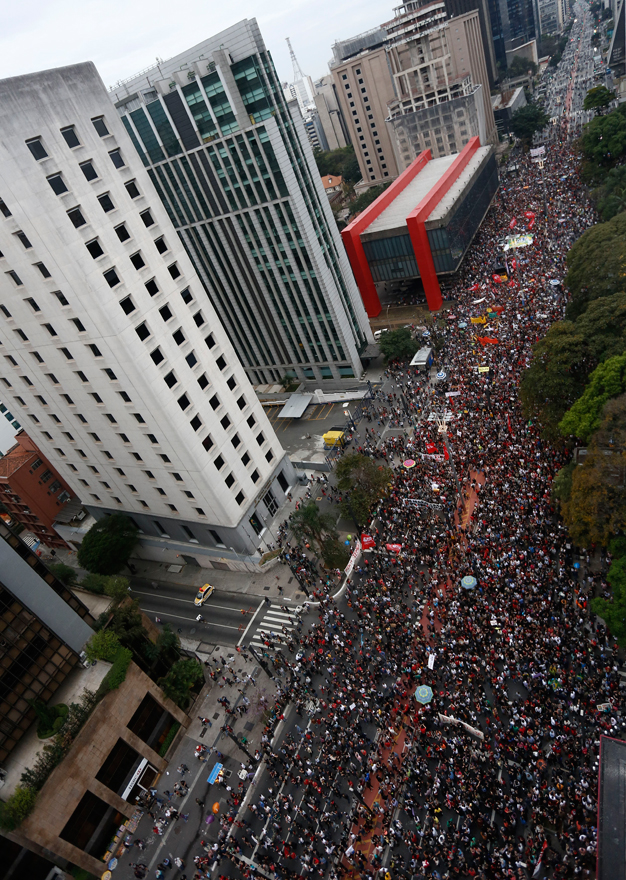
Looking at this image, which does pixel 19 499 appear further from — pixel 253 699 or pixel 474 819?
pixel 474 819

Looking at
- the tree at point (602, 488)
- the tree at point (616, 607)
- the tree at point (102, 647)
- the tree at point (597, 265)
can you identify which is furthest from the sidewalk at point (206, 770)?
the tree at point (597, 265)

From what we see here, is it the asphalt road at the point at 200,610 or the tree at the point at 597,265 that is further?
the tree at the point at 597,265

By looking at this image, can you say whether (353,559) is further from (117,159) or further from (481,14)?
(481,14)

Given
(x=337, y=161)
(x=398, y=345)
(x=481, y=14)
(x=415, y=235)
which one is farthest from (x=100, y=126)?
(x=481, y=14)

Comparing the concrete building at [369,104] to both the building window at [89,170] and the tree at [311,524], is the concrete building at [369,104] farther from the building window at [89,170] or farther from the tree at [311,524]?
the tree at [311,524]

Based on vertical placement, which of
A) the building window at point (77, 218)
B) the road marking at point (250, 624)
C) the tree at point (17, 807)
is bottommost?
the road marking at point (250, 624)

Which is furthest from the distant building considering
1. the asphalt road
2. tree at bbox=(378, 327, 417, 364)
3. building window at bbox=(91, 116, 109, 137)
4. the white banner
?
the asphalt road
